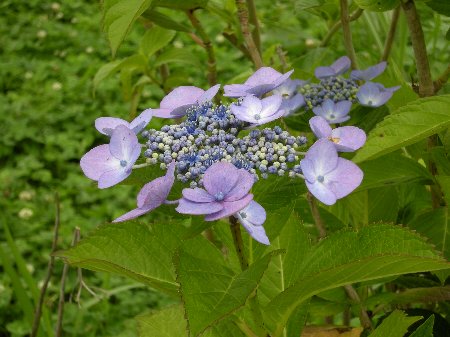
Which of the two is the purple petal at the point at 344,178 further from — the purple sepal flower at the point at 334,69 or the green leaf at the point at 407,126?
the purple sepal flower at the point at 334,69

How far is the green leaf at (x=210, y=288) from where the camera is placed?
0.65 meters

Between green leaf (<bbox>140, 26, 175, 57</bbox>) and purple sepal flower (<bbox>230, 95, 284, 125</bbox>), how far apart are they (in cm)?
71

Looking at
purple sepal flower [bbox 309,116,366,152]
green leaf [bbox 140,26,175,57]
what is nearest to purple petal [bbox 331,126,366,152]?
purple sepal flower [bbox 309,116,366,152]

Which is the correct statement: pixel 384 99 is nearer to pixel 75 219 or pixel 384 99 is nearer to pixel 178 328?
pixel 178 328

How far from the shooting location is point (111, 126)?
80 cm

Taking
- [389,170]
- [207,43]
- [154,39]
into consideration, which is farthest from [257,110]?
[154,39]

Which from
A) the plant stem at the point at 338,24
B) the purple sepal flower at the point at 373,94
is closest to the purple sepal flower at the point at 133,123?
the purple sepal flower at the point at 373,94

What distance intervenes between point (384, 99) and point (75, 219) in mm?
1822

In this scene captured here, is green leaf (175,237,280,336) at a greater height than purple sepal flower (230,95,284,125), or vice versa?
purple sepal flower (230,95,284,125)

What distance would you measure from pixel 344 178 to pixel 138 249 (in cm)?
26

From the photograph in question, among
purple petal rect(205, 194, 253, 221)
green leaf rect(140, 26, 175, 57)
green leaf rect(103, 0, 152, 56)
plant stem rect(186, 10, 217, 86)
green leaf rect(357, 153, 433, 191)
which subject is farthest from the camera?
green leaf rect(140, 26, 175, 57)

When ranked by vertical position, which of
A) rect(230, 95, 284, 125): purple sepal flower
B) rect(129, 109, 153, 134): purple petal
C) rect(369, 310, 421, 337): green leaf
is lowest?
rect(369, 310, 421, 337): green leaf

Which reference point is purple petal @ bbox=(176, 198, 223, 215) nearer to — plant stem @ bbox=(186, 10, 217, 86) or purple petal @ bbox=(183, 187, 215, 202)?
purple petal @ bbox=(183, 187, 215, 202)

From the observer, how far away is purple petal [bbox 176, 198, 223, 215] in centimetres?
60
